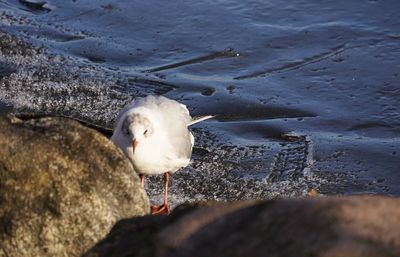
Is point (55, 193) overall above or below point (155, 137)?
above

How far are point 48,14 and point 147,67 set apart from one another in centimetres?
248

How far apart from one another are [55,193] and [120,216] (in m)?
0.37

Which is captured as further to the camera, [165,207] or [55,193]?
[165,207]

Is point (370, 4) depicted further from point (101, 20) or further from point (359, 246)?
point (359, 246)

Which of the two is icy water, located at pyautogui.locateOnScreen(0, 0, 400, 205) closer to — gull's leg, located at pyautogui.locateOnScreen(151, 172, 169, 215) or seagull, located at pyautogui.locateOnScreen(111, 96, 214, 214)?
gull's leg, located at pyautogui.locateOnScreen(151, 172, 169, 215)

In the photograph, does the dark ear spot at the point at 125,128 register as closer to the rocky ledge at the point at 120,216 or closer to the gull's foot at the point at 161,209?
the gull's foot at the point at 161,209

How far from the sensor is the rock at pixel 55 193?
427 centimetres

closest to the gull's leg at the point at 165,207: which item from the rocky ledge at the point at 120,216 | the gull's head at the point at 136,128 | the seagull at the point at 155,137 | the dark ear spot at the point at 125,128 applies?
the seagull at the point at 155,137

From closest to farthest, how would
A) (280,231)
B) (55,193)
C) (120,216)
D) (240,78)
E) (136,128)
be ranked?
(280,231) < (55,193) < (120,216) < (136,128) < (240,78)

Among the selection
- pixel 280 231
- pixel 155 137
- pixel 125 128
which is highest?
pixel 280 231

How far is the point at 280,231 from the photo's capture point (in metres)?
3.41

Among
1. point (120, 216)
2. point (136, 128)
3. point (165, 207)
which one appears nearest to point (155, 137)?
point (136, 128)

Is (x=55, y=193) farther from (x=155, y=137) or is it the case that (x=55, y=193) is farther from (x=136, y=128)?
(x=155, y=137)

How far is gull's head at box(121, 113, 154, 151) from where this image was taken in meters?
6.05
